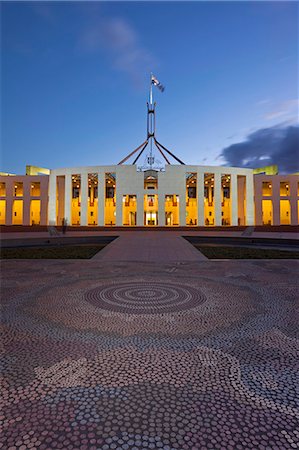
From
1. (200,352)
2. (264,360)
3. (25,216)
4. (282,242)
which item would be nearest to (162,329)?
(200,352)

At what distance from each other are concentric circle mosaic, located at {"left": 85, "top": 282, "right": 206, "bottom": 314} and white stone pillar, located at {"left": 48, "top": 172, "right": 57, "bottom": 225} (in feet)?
120

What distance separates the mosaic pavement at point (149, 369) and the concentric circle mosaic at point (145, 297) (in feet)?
0.07

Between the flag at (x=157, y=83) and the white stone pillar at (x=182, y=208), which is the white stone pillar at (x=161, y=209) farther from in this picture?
the flag at (x=157, y=83)

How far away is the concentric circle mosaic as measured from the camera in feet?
15.9

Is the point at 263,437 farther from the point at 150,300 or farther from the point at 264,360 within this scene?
the point at 150,300

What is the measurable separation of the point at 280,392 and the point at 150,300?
10.3 ft

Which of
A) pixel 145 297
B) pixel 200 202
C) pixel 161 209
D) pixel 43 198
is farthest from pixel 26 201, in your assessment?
pixel 145 297

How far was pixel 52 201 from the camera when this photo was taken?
40250 mm

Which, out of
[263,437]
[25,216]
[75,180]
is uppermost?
[75,180]

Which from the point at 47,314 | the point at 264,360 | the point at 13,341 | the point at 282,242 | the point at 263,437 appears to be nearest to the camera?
the point at 263,437

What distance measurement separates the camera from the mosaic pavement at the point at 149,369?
197 centimetres

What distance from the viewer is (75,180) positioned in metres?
42.9

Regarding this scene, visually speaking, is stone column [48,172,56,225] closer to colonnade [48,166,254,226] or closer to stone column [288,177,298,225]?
colonnade [48,166,254,226]

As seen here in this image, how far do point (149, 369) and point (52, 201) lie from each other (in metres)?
40.7
